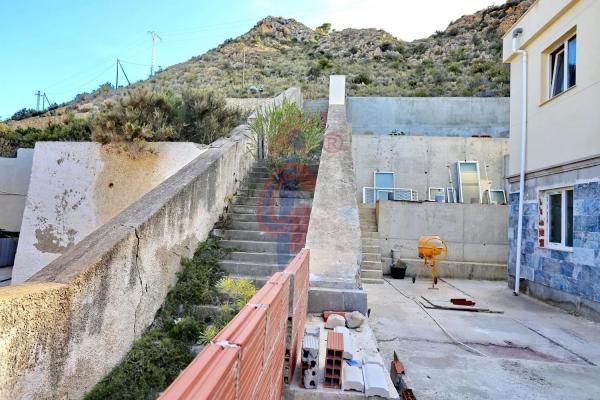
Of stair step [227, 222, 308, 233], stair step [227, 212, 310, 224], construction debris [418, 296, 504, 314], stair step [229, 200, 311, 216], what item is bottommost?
construction debris [418, 296, 504, 314]

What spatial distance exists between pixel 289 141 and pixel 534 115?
483 cm

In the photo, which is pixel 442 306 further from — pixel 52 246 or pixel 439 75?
pixel 439 75

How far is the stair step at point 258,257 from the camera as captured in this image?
4777 millimetres

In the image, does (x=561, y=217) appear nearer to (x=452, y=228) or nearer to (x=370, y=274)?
(x=452, y=228)

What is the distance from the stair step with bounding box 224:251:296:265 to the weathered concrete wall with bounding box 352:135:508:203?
7206 millimetres

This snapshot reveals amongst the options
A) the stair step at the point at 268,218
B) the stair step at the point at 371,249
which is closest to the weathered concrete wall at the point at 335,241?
the stair step at the point at 268,218

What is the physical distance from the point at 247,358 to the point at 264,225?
14.0 feet

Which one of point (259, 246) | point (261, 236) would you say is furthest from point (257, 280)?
point (261, 236)

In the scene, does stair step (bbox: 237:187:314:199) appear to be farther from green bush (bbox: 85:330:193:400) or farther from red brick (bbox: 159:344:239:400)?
red brick (bbox: 159:344:239:400)

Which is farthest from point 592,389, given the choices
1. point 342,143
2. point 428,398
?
point 342,143

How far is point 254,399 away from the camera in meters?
1.48

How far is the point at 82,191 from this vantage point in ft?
21.3

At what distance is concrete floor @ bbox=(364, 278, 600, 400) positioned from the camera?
3.14m

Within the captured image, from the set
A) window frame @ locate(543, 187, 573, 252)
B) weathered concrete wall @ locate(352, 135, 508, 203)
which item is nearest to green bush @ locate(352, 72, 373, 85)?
weathered concrete wall @ locate(352, 135, 508, 203)
